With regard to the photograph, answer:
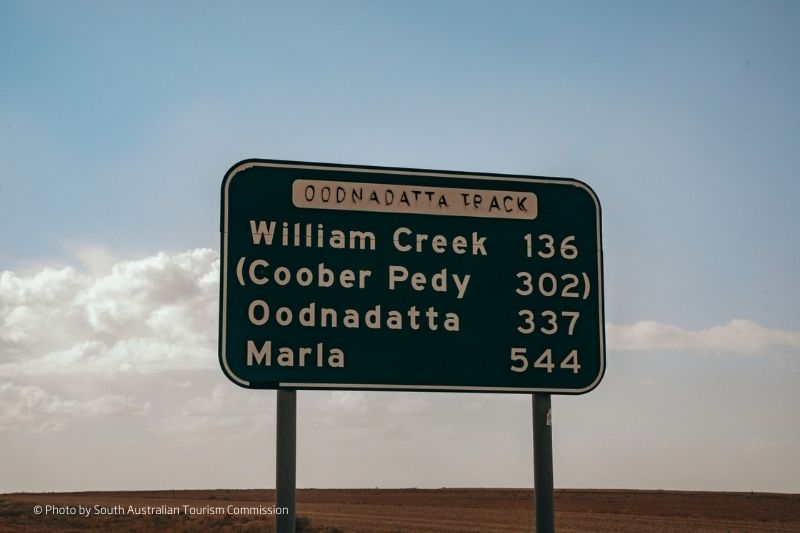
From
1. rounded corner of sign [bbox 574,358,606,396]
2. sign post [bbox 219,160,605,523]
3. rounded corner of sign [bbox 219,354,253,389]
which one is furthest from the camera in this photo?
rounded corner of sign [bbox 574,358,606,396]

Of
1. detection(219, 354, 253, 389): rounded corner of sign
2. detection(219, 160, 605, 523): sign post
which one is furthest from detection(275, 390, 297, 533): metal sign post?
detection(219, 354, 253, 389): rounded corner of sign

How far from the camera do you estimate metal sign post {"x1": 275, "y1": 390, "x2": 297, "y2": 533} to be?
6.78 metres

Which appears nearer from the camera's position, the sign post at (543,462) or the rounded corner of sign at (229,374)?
the rounded corner of sign at (229,374)

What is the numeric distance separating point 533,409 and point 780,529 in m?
A: 51.9

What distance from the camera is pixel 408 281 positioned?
7.12 m

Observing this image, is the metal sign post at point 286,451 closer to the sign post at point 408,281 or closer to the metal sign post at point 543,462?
the sign post at point 408,281

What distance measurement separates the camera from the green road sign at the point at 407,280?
270 inches

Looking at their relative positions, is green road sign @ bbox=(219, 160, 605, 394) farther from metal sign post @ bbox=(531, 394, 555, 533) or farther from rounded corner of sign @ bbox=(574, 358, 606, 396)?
metal sign post @ bbox=(531, 394, 555, 533)

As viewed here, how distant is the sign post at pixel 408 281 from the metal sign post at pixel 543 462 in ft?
0.10

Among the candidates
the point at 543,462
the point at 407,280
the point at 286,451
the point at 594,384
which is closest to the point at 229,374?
the point at 286,451

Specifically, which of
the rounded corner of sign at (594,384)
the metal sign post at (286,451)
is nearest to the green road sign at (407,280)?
the rounded corner of sign at (594,384)

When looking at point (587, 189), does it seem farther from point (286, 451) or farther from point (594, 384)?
point (286, 451)

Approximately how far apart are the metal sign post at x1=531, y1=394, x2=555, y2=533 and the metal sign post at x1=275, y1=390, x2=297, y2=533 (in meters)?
1.86

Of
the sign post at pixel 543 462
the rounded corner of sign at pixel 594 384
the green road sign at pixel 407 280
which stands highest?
the green road sign at pixel 407 280
